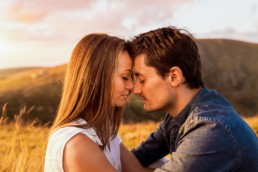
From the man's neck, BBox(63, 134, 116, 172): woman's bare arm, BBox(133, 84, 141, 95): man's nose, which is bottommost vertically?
BBox(63, 134, 116, 172): woman's bare arm

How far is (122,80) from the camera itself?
3.61 m

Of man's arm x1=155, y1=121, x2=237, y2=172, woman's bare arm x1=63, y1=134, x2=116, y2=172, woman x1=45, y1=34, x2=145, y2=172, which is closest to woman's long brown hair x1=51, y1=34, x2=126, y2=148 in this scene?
woman x1=45, y1=34, x2=145, y2=172

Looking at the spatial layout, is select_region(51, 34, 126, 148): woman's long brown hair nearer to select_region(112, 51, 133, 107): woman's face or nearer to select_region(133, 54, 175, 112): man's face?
select_region(112, 51, 133, 107): woman's face

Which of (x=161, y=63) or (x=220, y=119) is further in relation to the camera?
(x=161, y=63)

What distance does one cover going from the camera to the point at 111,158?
388 cm

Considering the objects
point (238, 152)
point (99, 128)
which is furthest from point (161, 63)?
point (238, 152)

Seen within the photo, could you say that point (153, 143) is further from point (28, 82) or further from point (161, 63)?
point (28, 82)

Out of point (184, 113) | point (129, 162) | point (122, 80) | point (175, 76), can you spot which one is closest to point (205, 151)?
point (184, 113)

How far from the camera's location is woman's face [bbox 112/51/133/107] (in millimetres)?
3574

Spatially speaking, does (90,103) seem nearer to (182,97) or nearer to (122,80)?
(122,80)

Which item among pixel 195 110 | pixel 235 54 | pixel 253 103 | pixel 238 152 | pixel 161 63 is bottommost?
pixel 253 103

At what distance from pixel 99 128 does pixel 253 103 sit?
61157 mm

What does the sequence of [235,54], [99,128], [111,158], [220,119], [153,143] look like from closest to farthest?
[220,119], [99,128], [111,158], [153,143], [235,54]

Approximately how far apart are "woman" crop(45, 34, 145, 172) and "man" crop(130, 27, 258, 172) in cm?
19
